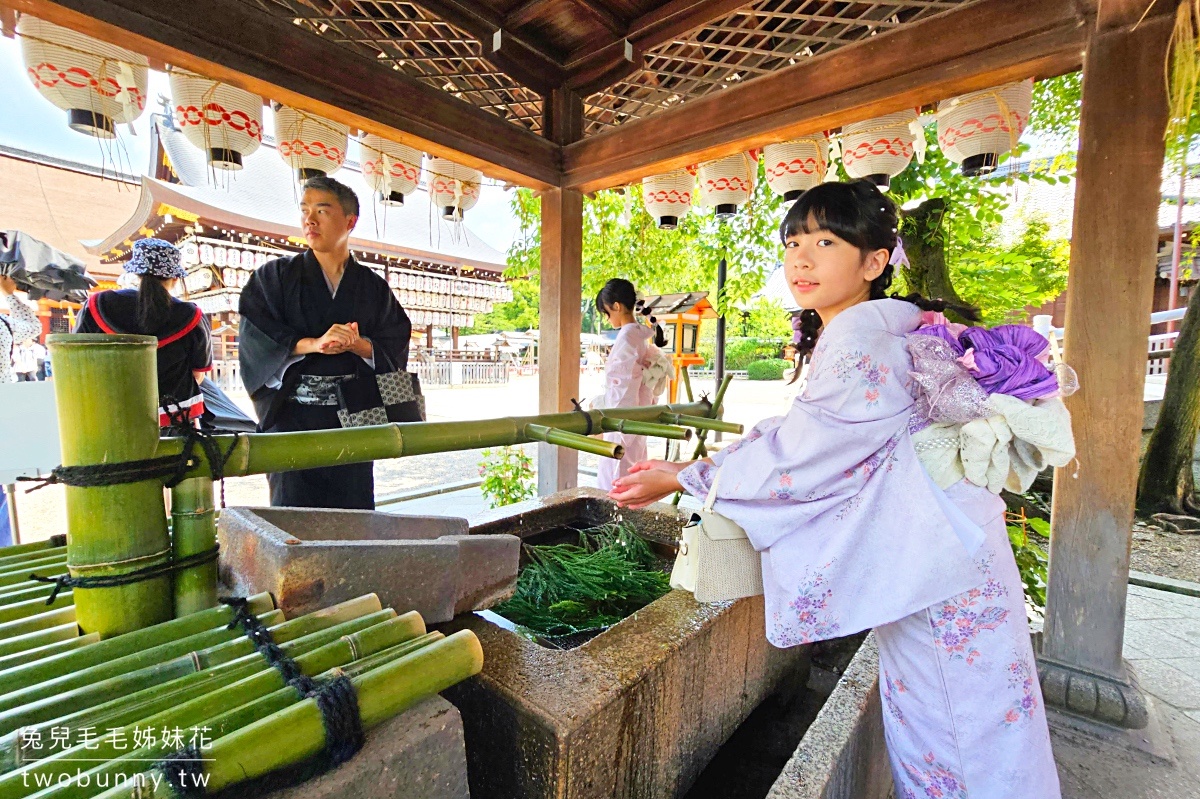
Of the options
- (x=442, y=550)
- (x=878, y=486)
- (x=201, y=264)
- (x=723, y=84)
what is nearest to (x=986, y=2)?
(x=723, y=84)

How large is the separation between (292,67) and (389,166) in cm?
134

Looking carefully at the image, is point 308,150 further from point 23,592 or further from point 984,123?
point 984,123

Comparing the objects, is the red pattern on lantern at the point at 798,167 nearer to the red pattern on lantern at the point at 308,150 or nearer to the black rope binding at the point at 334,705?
the red pattern on lantern at the point at 308,150

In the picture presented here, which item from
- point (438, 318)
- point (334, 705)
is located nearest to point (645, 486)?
point (334, 705)

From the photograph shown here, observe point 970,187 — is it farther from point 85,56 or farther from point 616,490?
point 85,56

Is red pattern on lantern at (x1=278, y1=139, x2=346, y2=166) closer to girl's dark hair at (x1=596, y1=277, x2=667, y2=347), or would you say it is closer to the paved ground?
girl's dark hair at (x1=596, y1=277, x2=667, y2=347)

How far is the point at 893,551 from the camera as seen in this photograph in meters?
1.44

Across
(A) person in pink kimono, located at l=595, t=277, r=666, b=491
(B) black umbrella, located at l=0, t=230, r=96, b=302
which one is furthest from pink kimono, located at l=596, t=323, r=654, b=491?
(B) black umbrella, located at l=0, t=230, r=96, b=302

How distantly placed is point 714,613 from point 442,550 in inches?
35.5

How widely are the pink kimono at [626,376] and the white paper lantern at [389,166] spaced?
2.28 m

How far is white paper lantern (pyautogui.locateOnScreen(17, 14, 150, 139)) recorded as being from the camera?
2564 millimetres

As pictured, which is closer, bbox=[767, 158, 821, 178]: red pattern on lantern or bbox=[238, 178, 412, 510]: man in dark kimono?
bbox=[238, 178, 412, 510]: man in dark kimono

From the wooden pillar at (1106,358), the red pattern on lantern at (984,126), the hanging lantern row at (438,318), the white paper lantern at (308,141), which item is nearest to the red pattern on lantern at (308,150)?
the white paper lantern at (308,141)

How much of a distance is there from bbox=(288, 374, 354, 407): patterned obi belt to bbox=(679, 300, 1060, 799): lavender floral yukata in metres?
2.00
